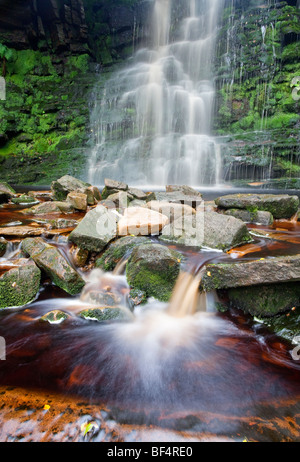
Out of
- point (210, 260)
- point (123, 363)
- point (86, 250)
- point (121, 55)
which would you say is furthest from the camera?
point (121, 55)

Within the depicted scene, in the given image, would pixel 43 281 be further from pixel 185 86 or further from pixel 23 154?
pixel 185 86

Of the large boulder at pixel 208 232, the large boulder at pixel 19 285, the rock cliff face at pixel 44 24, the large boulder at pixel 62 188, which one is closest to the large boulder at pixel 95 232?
the large boulder at pixel 19 285

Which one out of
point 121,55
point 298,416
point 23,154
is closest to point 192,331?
point 298,416

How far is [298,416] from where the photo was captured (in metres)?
1.69

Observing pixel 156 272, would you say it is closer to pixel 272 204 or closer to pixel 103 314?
pixel 103 314

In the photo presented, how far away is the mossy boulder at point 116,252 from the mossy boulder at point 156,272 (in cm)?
60

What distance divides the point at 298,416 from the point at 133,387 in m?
1.18

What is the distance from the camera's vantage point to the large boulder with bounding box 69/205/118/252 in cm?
396

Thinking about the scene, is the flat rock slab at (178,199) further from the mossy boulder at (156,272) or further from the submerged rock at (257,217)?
the mossy boulder at (156,272)

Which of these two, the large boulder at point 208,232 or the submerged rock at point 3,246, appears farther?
the submerged rock at point 3,246

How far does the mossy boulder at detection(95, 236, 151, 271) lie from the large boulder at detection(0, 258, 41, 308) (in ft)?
3.04

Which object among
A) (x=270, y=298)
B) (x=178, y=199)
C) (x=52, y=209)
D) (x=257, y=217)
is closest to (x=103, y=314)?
(x=270, y=298)

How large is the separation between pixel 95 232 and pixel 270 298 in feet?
8.69

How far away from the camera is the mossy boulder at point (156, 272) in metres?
3.15
